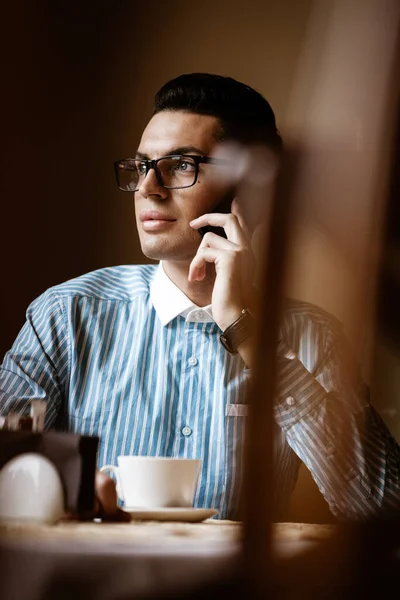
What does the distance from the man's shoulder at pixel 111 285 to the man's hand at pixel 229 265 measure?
22cm

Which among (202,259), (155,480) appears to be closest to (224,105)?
(202,259)

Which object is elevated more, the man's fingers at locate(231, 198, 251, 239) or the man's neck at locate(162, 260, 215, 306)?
the man's fingers at locate(231, 198, 251, 239)

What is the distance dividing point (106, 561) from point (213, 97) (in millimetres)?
1499

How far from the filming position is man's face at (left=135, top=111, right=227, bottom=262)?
61.6 inches

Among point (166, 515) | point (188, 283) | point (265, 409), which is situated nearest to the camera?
point (265, 409)

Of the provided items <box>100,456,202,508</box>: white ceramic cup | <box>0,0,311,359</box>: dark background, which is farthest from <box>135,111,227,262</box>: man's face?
<box>100,456,202,508</box>: white ceramic cup

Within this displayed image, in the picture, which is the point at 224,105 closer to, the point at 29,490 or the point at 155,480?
the point at 155,480

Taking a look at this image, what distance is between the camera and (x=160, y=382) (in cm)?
141

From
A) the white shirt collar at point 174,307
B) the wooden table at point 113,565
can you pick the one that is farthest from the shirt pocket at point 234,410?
A: the wooden table at point 113,565

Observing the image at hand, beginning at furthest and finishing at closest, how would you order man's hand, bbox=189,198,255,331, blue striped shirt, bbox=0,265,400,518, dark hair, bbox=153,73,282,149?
dark hair, bbox=153,73,282,149, blue striped shirt, bbox=0,265,400,518, man's hand, bbox=189,198,255,331

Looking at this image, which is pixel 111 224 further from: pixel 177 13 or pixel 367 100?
pixel 367 100

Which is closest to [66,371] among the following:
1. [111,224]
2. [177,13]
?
[111,224]

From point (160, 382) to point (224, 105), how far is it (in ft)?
2.32

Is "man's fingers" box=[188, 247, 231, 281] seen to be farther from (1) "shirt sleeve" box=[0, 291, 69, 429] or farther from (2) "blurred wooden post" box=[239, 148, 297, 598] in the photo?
(2) "blurred wooden post" box=[239, 148, 297, 598]
